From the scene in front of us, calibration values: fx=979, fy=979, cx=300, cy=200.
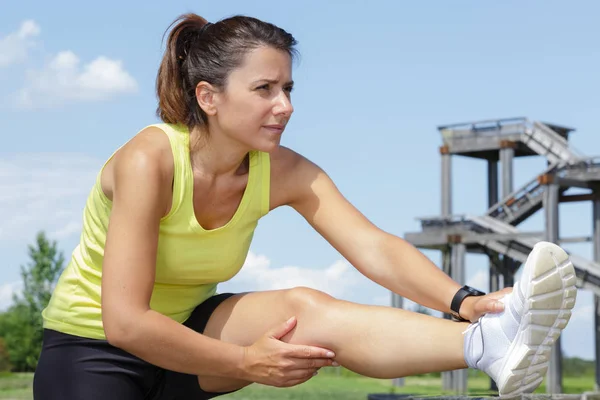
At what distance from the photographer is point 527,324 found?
8.31 feet

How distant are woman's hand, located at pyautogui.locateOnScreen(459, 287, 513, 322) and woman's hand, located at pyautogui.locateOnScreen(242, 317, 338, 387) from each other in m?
0.40

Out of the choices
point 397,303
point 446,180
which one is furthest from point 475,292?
point 446,180

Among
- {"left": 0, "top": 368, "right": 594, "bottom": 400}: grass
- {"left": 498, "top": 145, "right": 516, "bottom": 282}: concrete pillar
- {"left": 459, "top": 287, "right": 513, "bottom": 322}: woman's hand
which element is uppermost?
{"left": 498, "top": 145, "right": 516, "bottom": 282}: concrete pillar

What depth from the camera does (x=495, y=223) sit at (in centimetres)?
1669

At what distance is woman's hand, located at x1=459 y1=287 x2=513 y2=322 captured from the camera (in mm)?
2645

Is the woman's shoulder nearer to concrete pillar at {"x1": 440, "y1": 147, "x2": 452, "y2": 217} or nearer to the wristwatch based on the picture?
the wristwatch

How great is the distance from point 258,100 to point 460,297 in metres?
0.81

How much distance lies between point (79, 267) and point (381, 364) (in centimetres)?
99

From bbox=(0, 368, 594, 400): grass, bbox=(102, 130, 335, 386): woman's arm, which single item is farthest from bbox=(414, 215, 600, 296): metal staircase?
bbox=(102, 130, 335, 386): woman's arm

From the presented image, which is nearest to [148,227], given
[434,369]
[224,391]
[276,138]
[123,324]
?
[123,324]

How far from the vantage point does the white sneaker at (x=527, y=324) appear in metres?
2.53

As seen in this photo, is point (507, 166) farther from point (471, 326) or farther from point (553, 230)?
point (471, 326)

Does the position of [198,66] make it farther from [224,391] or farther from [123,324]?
[224,391]

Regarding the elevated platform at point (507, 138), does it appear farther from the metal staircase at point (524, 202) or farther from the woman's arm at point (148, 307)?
the woman's arm at point (148, 307)
